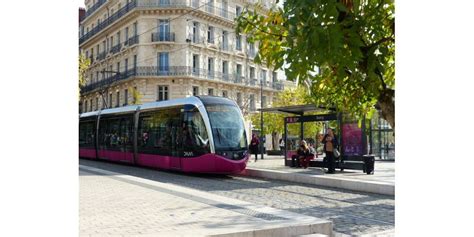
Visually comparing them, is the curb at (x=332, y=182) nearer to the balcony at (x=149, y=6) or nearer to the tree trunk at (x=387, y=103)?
the tree trunk at (x=387, y=103)

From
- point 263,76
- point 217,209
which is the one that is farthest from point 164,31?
point 217,209

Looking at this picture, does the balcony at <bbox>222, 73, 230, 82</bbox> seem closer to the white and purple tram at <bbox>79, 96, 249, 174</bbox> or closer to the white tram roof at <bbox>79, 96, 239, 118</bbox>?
the white tram roof at <bbox>79, 96, 239, 118</bbox>

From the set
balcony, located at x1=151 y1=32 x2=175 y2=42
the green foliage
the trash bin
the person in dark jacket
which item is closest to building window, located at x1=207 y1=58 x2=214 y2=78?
balcony, located at x1=151 y1=32 x2=175 y2=42

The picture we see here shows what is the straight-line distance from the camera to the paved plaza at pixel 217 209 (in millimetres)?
5891

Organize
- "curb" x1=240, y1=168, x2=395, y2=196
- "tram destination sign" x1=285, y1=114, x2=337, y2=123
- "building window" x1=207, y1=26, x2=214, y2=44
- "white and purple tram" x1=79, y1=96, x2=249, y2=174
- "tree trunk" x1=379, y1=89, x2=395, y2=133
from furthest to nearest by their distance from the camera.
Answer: "building window" x1=207, y1=26, x2=214, y2=44
"tram destination sign" x1=285, y1=114, x2=337, y2=123
"white and purple tram" x1=79, y1=96, x2=249, y2=174
"curb" x1=240, y1=168, x2=395, y2=196
"tree trunk" x1=379, y1=89, x2=395, y2=133

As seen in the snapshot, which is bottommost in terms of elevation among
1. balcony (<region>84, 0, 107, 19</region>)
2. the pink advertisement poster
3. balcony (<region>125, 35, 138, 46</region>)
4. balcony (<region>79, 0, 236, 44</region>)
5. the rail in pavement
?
the rail in pavement

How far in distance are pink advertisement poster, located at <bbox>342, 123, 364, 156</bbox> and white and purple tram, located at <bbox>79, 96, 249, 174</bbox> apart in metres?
3.67

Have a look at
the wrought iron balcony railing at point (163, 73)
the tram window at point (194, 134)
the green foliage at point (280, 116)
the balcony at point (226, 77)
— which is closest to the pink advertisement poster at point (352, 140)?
the tram window at point (194, 134)

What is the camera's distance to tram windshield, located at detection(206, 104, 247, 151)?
15000 mm

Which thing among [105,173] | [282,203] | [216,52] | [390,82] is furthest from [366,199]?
[216,52]

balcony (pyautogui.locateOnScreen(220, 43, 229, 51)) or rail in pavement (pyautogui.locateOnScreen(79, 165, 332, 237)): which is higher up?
balcony (pyautogui.locateOnScreen(220, 43, 229, 51))

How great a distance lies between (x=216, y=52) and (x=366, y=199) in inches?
1415
